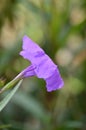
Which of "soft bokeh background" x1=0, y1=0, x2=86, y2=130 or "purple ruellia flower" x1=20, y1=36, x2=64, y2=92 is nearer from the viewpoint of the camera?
"purple ruellia flower" x1=20, y1=36, x2=64, y2=92

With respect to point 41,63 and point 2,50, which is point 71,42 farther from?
point 41,63

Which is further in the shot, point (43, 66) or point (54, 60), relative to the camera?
point (54, 60)

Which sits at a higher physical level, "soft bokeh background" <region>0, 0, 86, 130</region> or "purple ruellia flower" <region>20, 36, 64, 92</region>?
"purple ruellia flower" <region>20, 36, 64, 92</region>

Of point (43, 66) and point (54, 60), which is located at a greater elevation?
point (43, 66)

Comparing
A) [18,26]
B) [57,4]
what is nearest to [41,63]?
[57,4]
